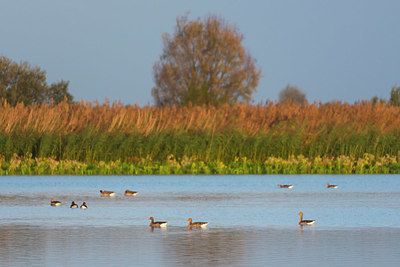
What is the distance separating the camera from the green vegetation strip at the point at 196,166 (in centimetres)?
3278

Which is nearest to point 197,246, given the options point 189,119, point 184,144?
point 184,144

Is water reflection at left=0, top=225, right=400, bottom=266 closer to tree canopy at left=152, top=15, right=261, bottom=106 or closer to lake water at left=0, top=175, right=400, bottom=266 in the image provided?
lake water at left=0, top=175, right=400, bottom=266

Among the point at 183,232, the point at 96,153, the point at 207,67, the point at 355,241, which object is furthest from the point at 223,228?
the point at 207,67

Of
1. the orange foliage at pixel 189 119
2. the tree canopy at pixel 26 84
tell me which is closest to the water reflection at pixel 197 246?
the orange foliage at pixel 189 119

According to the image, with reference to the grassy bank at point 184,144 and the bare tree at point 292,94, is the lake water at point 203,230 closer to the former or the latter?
the grassy bank at point 184,144

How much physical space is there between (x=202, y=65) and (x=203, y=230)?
58.0m

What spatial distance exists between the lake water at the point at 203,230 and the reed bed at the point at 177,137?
6.00 metres

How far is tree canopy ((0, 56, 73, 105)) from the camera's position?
228ft

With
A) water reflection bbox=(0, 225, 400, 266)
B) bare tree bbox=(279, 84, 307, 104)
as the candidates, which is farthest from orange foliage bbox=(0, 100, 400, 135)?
bare tree bbox=(279, 84, 307, 104)

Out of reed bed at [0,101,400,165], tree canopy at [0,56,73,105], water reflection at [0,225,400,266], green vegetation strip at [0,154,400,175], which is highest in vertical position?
tree canopy at [0,56,73,105]

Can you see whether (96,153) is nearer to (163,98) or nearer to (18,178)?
(18,178)

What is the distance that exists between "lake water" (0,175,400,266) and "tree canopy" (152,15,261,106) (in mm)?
44615

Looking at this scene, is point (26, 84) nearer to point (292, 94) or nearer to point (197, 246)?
point (292, 94)

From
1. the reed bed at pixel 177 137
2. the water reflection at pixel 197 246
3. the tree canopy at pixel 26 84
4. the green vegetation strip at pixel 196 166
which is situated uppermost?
the tree canopy at pixel 26 84
